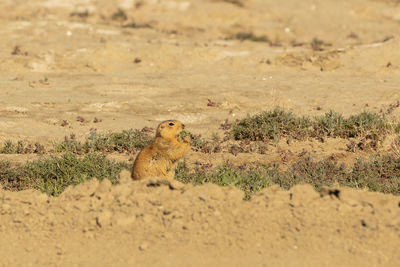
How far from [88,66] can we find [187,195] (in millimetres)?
9418

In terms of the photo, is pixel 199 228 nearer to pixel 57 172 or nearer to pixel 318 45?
pixel 57 172

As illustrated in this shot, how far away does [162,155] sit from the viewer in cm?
654

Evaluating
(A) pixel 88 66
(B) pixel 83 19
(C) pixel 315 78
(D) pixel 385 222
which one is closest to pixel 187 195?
(D) pixel 385 222

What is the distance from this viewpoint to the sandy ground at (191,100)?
197 inches

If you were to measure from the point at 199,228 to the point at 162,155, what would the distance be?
1.55 m

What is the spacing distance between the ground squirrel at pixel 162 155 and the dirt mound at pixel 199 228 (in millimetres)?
821

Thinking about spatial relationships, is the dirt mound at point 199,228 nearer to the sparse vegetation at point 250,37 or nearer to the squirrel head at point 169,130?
the squirrel head at point 169,130

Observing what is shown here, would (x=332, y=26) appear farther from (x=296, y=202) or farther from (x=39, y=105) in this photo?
(x=296, y=202)

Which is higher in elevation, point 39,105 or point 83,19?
point 83,19

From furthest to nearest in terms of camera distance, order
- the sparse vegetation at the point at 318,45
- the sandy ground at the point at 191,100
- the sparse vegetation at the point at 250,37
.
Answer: the sparse vegetation at the point at 250,37, the sparse vegetation at the point at 318,45, the sandy ground at the point at 191,100

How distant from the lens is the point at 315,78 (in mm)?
13117

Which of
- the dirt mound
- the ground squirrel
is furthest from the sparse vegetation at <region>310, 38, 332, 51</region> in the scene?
the dirt mound

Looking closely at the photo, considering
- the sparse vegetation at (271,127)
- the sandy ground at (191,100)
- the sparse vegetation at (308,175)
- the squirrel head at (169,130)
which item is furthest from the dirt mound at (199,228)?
the sparse vegetation at (271,127)

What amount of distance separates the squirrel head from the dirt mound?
1.10 m
